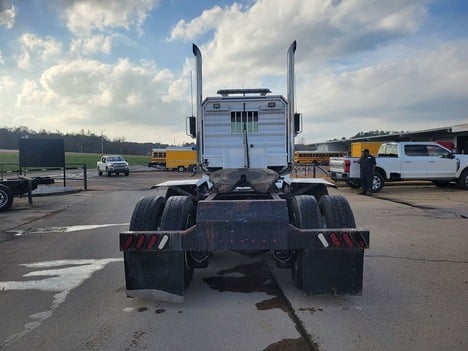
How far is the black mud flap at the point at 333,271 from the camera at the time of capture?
14.3 feet

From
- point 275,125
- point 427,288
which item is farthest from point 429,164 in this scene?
point 427,288

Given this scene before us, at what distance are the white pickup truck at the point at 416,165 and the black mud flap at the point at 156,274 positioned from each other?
14483 millimetres

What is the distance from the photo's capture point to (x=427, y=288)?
4922 mm

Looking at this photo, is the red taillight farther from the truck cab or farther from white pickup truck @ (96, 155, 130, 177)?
white pickup truck @ (96, 155, 130, 177)

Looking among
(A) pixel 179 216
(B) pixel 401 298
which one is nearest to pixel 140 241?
(A) pixel 179 216

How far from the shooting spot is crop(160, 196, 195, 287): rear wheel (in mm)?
4629

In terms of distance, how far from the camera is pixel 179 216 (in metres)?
4.68

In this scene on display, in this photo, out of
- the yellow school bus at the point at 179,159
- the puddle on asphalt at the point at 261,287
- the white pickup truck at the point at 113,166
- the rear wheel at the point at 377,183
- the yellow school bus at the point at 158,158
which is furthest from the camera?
the yellow school bus at the point at 158,158

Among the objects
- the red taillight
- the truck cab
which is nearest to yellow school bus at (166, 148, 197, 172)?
the red taillight

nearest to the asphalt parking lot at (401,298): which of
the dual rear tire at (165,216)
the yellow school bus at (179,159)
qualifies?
the dual rear tire at (165,216)

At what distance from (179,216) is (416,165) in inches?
615

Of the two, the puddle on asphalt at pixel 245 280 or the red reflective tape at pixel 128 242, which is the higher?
the red reflective tape at pixel 128 242

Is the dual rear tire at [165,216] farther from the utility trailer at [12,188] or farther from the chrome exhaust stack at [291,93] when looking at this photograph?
the utility trailer at [12,188]

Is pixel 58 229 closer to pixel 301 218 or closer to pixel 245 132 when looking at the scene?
pixel 245 132
